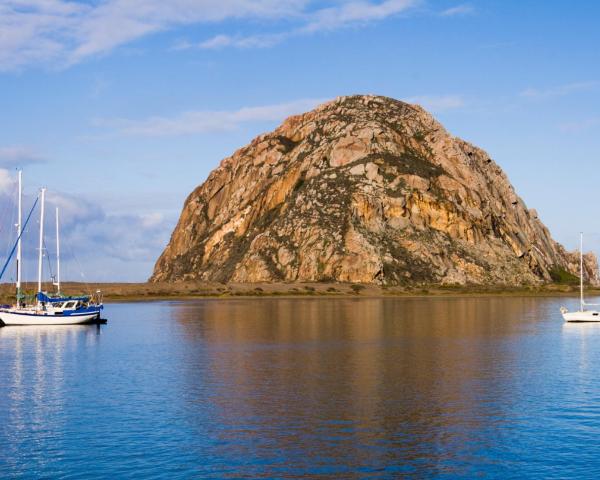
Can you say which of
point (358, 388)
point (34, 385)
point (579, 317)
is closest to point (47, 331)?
point (34, 385)

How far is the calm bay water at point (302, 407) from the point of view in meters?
35.2

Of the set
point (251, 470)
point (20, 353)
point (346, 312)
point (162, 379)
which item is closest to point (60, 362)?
point (20, 353)

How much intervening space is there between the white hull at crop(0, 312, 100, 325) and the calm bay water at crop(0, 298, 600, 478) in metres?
25.7

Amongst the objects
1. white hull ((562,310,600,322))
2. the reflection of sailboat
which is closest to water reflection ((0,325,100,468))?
the reflection of sailboat

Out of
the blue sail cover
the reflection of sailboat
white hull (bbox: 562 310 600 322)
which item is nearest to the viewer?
the reflection of sailboat

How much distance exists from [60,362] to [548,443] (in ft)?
156

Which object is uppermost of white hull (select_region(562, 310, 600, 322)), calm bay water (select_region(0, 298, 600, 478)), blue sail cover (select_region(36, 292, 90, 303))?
blue sail cover (select_region(36, 292, 90, 303))

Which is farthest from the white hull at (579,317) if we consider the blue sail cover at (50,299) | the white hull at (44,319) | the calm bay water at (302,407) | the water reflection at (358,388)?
the blue sail cover at (50,299)

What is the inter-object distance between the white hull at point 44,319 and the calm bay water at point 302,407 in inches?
1011

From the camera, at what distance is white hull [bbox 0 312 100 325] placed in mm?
114688

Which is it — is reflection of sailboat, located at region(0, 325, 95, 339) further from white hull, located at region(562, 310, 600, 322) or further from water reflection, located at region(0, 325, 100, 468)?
white hull, located at region(562, 310, 600, 322)

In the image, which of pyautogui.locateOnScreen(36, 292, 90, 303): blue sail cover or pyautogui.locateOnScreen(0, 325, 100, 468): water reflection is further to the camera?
pyautogui.locateOnScreen(36, 292, 90, 303): blue sail cover

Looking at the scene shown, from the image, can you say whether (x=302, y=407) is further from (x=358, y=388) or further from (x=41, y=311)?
(x=41, y=311)

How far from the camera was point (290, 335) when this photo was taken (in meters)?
93.5
